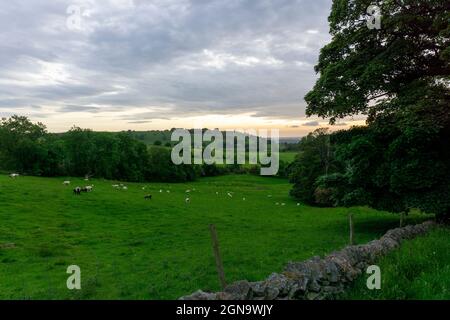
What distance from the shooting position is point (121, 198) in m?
52.3

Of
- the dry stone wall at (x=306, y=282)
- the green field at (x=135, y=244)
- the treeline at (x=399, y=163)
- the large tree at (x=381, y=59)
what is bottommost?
the green field at (x=135, y=244)

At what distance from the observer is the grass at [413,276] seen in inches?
350

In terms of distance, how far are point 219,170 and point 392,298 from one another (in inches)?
4776

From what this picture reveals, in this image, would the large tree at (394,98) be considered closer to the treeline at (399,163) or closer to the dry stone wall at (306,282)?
the treeline at (399,163)

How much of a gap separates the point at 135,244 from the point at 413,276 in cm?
2078

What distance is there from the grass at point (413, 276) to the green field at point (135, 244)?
21.1 ft

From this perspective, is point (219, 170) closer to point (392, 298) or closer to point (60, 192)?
point (60, 192)

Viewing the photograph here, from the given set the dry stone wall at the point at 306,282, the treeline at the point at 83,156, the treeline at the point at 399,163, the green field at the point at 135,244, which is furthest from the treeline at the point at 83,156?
the dry stone wall at the point at 306,282

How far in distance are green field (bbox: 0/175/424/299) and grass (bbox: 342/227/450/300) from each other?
6434 millimetres

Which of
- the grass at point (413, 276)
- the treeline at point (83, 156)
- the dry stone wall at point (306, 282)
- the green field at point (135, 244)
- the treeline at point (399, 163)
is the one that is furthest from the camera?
the treeline at point (83, 156)

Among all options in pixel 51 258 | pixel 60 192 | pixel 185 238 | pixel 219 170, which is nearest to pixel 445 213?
pixel 185 238

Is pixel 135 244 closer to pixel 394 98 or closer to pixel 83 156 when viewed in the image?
pixel 394 98

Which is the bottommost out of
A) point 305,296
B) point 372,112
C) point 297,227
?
A: point 297,227

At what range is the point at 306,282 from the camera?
9.44 m
